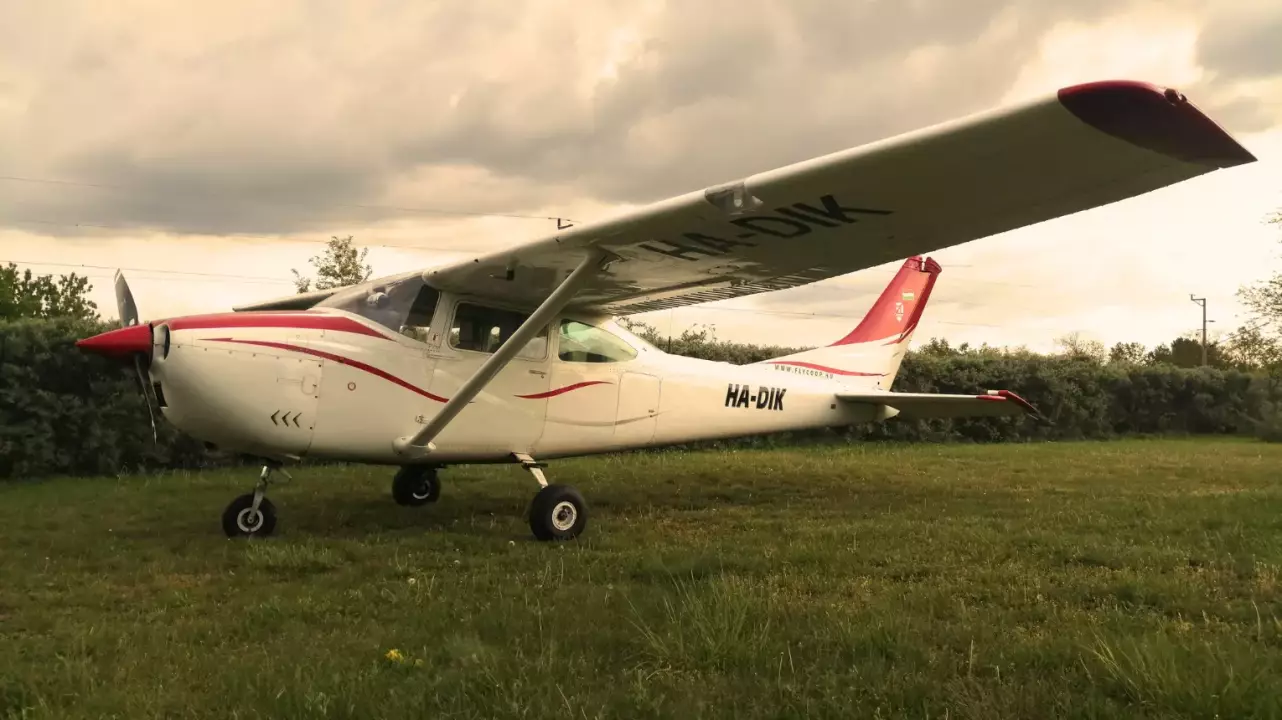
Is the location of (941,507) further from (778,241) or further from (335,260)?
(335,260)

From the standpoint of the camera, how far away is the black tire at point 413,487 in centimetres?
761

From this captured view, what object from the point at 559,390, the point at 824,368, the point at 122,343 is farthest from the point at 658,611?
the point at 824,368

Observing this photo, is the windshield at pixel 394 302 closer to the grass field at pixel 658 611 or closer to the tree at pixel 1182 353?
the grass field at pixel 658 611

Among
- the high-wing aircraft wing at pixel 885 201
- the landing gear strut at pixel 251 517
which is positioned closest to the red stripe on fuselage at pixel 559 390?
the high-wing aircraft wing at pixel 885 201

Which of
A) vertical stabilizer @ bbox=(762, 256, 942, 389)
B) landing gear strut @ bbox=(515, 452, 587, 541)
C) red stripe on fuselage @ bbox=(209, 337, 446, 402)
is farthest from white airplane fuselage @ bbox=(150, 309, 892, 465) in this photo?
vertical stabilizer @ bbox=(762, 256, 942, 389)

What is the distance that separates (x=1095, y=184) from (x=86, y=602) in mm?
5792

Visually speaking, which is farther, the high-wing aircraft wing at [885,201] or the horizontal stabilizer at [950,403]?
the horizontal stabilizer at [950,403]

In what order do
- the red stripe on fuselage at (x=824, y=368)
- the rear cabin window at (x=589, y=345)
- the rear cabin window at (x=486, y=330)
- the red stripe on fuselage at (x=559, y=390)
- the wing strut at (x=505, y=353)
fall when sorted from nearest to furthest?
1. the wing strut at (x=505, y=353)
2. the rear cabin window at (x=486, y=330)
3. the red stripe on fuselage at (x=559, y=390)
4. the rear cabin window at (x=589, y=345)
5. the red stripe on fuselage at (x=824, y=368)

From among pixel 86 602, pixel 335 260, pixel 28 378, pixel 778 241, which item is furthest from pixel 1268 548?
pixel 335 260

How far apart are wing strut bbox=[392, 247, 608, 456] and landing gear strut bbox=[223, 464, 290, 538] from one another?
106 centimetres

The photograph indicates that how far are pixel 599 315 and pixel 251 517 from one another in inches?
139

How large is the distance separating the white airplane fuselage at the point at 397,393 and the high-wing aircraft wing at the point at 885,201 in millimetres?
720

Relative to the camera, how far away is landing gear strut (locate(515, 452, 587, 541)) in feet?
19.0

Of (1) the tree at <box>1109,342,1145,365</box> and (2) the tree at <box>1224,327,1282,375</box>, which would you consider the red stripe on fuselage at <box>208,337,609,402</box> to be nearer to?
(2) the tree at <box>1224,327,1282,375</box>
